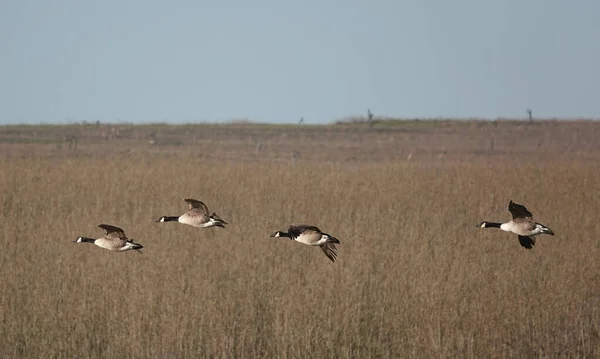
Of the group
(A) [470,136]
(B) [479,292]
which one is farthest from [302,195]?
(A) [470,136]

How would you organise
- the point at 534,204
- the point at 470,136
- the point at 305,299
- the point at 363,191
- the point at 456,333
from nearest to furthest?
the point at 456,333, the point at 305,299, the point at 534,204, the point at 363,191, the point at 470,136

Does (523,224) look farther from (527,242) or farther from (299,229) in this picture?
(299,229)

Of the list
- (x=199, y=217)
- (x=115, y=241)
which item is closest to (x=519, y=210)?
(x=199, y=217)

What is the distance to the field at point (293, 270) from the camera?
28.0 ft

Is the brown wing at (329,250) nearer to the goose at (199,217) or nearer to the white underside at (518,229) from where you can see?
the goose at (199,217)

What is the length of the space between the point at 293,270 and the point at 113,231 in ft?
22.6

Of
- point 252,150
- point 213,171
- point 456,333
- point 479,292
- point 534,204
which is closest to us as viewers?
point 456,333

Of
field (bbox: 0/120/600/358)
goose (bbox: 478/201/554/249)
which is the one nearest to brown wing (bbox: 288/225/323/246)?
goose (bbox: 478/201/554/249)

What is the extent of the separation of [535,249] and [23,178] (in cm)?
1065

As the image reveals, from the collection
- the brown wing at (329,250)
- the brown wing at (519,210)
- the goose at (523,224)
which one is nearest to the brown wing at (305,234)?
the brown wing at (329,250)

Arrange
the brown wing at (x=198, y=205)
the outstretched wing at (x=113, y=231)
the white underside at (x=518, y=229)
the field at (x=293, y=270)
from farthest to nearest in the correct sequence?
the field at (x=293, y=270)
the white underside at (x=518, y=229)
the brown wing at (x=198, y=205)
the outstretched wing at (x=113, y=231)

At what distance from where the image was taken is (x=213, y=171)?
63.3 ft

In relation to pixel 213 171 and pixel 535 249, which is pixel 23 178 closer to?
pixel 213 171

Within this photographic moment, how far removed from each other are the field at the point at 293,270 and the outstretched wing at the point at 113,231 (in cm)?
423
